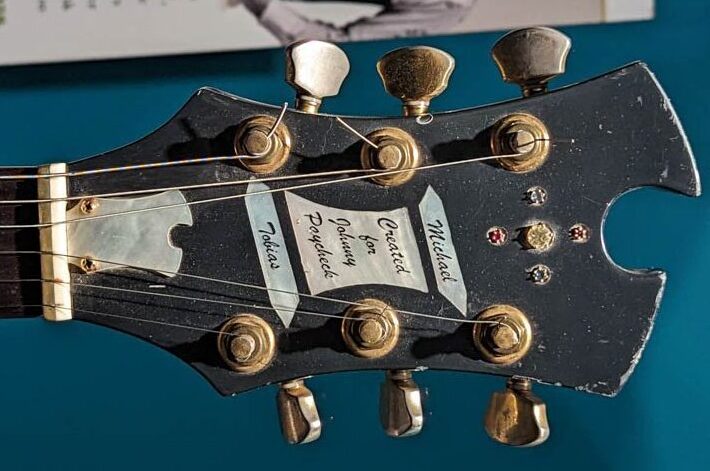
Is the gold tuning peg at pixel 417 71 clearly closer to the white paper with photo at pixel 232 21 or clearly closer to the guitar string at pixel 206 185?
the guitar string at pixel 206 185

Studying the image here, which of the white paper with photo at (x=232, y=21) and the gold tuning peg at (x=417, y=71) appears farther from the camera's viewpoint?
the white paper with photo at (x=232, y=21)

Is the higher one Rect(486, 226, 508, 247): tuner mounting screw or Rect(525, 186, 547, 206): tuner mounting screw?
Rect(525, 186, 547, 206): tuner mounting screw

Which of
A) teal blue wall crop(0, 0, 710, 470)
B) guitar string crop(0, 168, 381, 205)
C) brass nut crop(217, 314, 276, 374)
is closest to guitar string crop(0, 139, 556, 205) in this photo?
guitar string crop(0, 168, 381, 205)

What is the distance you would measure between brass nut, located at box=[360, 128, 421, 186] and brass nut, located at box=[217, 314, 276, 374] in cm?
14

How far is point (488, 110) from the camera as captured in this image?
0.61 metres

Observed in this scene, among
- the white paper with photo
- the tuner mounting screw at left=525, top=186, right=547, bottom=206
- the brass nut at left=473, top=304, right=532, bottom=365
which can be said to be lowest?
the brass nut at left=473, top=304, right=532, bottom=365

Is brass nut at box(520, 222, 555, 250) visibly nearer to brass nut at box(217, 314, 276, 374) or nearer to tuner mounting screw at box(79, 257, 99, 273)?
brass nut at box(217, 314, 276, 374)

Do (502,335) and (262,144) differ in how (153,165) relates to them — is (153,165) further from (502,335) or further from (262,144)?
(502,335)

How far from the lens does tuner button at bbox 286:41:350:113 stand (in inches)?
24.5

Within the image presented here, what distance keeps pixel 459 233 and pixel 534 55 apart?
139mm

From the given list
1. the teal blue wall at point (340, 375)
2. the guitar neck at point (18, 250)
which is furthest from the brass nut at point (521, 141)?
the teal blue wall at point (340, 375)

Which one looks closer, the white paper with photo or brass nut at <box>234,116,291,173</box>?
brass nut at <box>234,116,291,173</box>

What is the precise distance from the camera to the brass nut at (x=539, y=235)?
62cm

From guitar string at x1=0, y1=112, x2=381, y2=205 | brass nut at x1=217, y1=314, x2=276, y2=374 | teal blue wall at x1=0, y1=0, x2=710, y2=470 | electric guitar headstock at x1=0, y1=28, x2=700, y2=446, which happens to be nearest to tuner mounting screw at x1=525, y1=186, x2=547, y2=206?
electric guitar headstock at x1=0, y1=28, x2=700, y2=446
